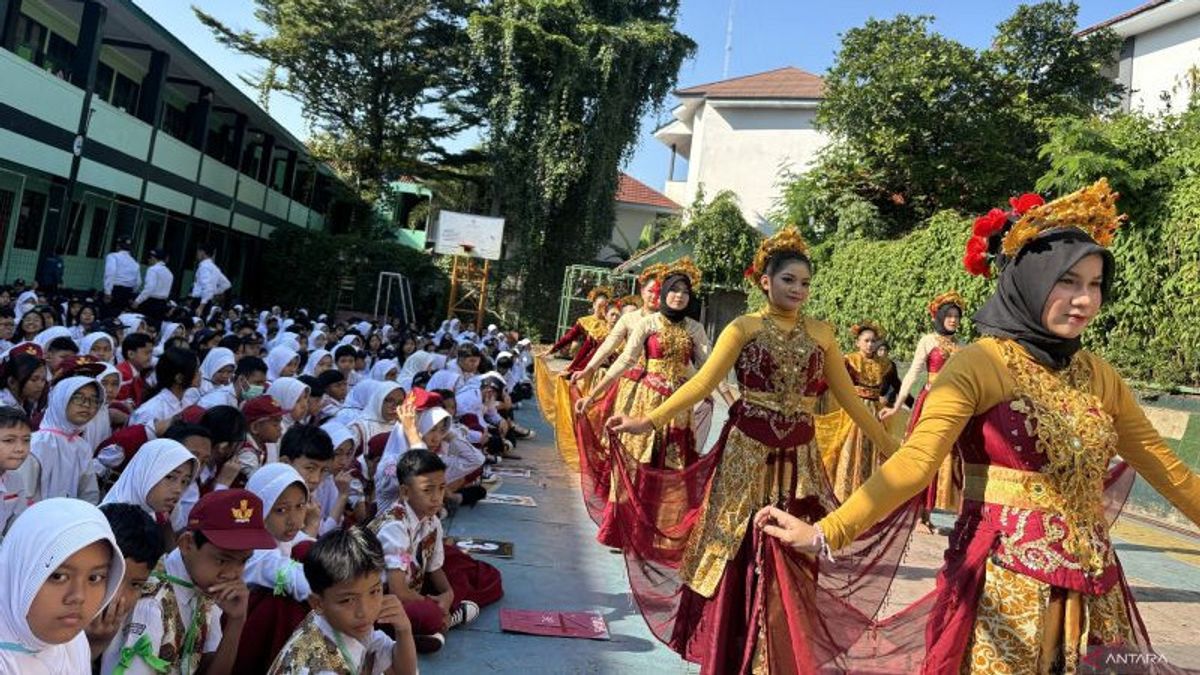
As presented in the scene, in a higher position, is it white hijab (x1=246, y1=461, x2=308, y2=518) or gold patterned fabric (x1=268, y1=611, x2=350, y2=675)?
white hijab (x1=246, y1=461, x2=308, y2=518)

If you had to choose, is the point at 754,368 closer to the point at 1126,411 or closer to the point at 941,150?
the point at 1126,411

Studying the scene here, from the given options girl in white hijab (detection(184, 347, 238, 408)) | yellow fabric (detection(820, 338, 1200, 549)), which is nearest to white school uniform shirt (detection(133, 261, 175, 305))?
girl in white hijab (detection(184, 347, 238, 408))

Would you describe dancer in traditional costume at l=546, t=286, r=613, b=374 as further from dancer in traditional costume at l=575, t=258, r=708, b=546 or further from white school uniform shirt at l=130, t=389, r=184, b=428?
white school uniform shirt at l=130, t=389, r=184, b=428

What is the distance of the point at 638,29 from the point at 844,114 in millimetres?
11081

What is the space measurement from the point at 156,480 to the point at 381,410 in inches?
110

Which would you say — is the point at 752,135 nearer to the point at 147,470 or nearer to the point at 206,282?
the point at 206,282

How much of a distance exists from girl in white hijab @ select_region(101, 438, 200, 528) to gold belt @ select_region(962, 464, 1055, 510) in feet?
9.77

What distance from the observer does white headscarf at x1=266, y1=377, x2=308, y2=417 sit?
6.08 metres

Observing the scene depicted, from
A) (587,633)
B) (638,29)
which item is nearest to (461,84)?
(638,29)

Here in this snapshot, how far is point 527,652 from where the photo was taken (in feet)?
13.5

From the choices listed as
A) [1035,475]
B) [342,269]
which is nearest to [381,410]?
[1035,475]

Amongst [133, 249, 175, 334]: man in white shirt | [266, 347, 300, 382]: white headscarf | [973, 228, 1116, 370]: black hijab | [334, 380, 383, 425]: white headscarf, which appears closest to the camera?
[973, 228, 1116, 370]: black hijab

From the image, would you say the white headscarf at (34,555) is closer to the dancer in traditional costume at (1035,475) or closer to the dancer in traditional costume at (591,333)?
the dancer in traditional costume at (1035,475)

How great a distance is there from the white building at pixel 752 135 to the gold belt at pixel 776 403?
23593 mm
